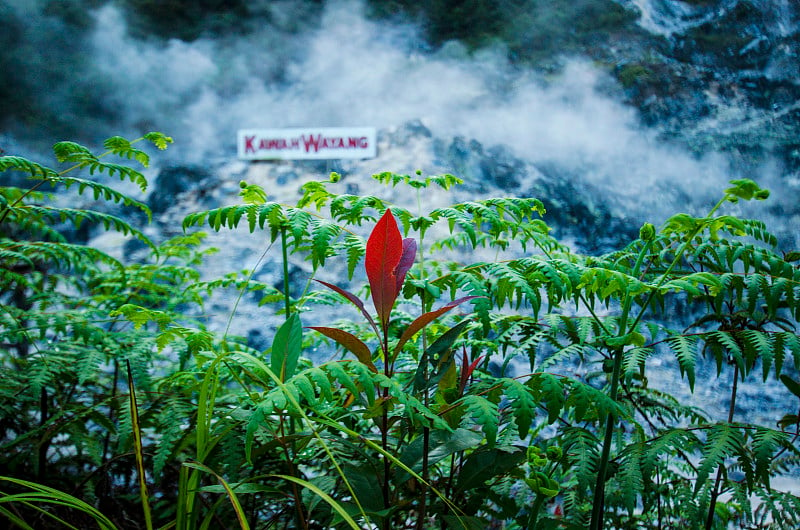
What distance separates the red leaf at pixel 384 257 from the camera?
3.30 feet

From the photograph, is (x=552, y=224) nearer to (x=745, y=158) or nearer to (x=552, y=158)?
(x=552, y=158)

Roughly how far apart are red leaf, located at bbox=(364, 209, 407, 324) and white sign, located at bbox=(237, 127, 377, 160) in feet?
5.17

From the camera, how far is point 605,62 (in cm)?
240

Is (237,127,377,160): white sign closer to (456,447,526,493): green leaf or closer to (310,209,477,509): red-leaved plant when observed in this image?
(310,209,477,509): red-leaved plant

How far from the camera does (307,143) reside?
2.55 m

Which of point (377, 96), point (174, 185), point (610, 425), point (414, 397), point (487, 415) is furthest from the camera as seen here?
point (174, 185)

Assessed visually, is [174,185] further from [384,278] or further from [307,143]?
[384,278]

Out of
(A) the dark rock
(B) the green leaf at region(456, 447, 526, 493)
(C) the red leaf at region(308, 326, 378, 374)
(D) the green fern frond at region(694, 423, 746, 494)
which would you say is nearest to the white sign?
(A) the dark rock

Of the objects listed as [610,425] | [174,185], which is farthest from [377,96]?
[610,425]

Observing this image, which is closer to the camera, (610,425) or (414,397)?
(414,397)

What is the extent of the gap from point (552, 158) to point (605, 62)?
1.75ft

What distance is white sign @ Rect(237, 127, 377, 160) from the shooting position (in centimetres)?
251

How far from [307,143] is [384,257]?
5.64 ft

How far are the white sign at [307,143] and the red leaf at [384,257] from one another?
1.58 m
